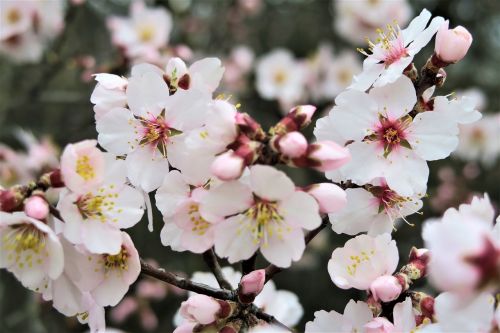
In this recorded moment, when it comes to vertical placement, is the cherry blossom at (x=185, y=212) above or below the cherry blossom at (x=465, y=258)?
below

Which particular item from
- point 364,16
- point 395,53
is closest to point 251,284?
point 395,53

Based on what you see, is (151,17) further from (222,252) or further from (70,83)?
(222,252)

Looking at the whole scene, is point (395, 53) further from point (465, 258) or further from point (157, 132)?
point (465, 258)

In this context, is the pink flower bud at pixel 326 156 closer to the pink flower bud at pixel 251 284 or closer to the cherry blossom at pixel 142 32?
the pink flower bud at pixel 251 284

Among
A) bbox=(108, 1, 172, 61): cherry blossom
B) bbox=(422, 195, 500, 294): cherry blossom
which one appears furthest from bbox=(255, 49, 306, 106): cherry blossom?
bbox=(422, 195, 500, 294): cherry blossom

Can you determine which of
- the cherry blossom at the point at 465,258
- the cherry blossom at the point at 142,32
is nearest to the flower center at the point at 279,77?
the cherry blossom at the point at 142,32

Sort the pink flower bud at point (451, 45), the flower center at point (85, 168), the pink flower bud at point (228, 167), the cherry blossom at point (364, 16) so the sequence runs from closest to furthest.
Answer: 1. the pink flower bud at point (228, 167)
2. the flower center at point (85, 168)
3. the pink flower bud at point (451, 45)
4. the cherry blossom at point (364, 16)
